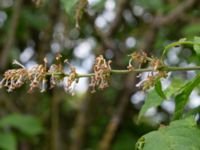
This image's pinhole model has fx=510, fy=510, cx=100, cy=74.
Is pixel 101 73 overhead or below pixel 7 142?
overhead

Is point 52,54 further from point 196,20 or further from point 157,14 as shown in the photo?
point 196,20

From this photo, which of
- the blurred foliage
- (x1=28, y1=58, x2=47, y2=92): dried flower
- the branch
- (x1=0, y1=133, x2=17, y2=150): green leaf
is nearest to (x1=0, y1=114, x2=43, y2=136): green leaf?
the blurred foliage

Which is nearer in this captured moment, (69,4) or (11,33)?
(69,4)

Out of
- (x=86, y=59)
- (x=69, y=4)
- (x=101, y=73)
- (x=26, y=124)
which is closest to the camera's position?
(x=101, y=73)

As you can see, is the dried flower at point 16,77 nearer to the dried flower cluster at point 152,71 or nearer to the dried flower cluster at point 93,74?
the dried flower cluster at point 93,74

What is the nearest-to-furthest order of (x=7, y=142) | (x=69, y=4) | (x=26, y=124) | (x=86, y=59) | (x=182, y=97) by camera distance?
(x=182, y=97)
(x=69, y=4)
(x=7, y=142)
(x=26, y=124)
(x=86, y=59)

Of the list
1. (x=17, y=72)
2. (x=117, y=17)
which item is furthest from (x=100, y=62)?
(x=117, y=17)

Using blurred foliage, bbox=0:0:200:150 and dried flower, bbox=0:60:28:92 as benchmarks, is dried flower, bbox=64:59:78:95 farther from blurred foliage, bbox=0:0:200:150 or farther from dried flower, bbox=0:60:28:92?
blurred foliage, bbox=0:0:200:150

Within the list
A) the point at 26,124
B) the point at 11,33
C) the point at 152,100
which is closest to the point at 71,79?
the point at 152,100

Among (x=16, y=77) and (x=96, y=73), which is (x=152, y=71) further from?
(x=16, y=77)
